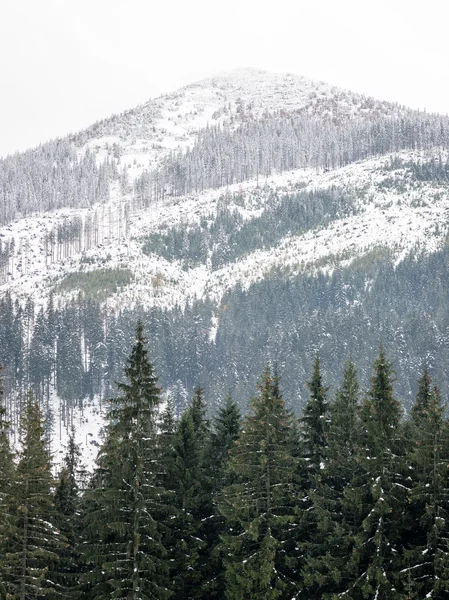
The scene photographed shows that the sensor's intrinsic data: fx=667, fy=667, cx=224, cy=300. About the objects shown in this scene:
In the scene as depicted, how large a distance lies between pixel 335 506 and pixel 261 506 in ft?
10.4

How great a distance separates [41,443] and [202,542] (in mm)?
8337

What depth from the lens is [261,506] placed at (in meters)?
28.2

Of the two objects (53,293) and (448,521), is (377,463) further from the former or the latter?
(53,293)

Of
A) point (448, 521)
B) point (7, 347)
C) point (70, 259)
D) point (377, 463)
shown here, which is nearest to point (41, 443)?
point (377, 463)

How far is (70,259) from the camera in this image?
19338 centimetres

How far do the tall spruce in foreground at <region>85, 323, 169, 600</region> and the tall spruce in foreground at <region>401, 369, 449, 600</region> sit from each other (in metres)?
9.70

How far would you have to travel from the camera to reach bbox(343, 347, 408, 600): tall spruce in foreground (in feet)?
79.8

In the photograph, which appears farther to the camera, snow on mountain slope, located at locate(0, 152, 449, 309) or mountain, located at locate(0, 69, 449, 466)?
snow on mountain slope, located at locate(0, 152, 449, 309)

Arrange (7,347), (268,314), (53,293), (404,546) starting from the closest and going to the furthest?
(404,546)
(7,347)
(268,314)
(53,293)

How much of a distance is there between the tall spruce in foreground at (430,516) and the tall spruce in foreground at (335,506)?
2.42m

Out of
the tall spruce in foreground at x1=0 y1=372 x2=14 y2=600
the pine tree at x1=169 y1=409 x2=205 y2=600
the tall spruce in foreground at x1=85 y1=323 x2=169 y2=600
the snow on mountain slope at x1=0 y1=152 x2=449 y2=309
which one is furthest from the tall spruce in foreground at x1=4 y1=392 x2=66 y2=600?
the snow on mountain slope at x1=0 y1=152 x2=449 y2=309

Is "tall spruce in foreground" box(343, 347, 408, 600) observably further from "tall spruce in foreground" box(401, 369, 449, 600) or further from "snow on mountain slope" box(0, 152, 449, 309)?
"snow on mountain slope" box(0, 152, 449, 309)

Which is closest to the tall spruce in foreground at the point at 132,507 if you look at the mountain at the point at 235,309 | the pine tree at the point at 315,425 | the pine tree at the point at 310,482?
the pine tree at the point at 310,482

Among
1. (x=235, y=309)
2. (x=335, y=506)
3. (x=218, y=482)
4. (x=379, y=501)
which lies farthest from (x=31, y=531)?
(x=235, y=309)
